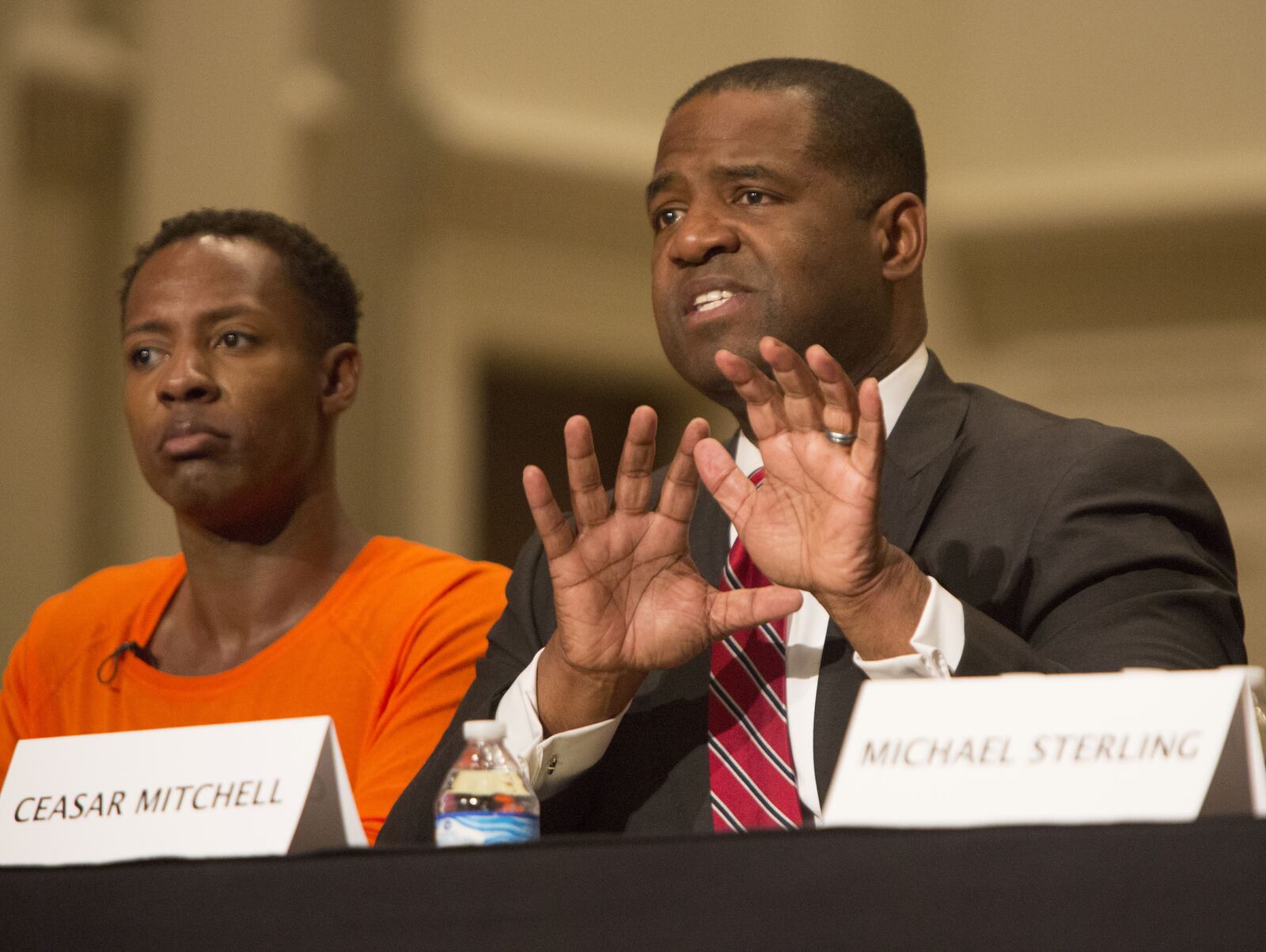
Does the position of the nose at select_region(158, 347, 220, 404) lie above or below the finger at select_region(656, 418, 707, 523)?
below

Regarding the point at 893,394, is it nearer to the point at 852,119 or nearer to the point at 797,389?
the point at 852,119

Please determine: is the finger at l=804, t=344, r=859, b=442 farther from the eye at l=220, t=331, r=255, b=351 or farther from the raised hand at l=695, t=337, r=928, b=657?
the eye at l=220, t=331, r=255, b=351

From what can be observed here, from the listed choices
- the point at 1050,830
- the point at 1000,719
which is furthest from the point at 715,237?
the point at 1050,830

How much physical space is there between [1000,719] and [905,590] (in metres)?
0.36

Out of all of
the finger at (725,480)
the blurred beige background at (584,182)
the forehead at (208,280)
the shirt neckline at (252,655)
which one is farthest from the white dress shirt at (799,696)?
the blurred beige background at (584,182)

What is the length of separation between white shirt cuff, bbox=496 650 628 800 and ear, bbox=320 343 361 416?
2.58ft

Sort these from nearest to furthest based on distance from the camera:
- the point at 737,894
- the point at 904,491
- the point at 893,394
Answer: the point at 737,894, the point at 904,491, the point at 893,394

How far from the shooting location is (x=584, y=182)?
5.44 meters

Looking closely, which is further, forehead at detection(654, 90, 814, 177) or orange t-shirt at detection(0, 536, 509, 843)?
orange t-shirt at detection(0, 536, 509, 843)

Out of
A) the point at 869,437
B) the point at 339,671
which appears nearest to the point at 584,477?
the point at 869,437

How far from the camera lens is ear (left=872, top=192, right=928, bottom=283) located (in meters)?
2.01

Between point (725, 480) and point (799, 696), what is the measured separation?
0.94 ft

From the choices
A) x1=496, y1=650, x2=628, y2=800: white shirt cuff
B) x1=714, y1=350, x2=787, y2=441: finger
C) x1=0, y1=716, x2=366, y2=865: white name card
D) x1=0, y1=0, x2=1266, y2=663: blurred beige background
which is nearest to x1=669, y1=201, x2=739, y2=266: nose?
x1=714, y1=350, x2=787, y2=441: finger

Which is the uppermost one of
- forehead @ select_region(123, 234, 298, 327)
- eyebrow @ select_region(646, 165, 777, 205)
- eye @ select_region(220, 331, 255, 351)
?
eyebrow @ select_region(646, 165, 777, 205)
